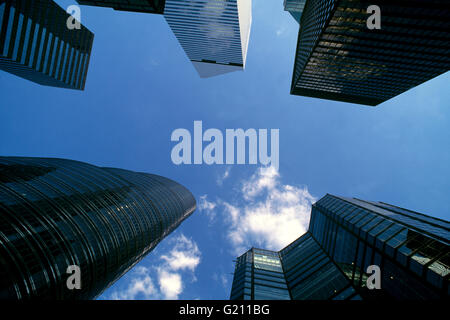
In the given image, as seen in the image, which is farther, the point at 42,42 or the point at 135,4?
the point at 42,42

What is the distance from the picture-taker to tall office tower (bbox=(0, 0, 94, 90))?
44.8 meters

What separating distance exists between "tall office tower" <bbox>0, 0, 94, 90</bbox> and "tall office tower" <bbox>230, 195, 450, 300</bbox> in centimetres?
7474

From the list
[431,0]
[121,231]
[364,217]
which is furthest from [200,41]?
[364,217]

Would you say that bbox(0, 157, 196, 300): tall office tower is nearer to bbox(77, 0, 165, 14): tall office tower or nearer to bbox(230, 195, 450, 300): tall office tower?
→ bbox(230, 195, 450, 300): tall office tower

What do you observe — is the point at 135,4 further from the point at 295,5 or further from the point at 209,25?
the point at 295,5

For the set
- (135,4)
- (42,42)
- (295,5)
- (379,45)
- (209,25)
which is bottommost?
(135,4)

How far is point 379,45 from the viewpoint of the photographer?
45.9 m

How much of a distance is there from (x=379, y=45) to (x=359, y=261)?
50900 millimetres

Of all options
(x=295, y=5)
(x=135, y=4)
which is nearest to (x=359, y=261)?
(x=135, y=4)

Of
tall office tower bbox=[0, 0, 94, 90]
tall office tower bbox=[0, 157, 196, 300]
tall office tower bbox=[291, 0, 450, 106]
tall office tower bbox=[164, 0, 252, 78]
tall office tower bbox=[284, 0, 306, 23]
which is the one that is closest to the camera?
tall office tower bbox=[0, 157, 196, 300]

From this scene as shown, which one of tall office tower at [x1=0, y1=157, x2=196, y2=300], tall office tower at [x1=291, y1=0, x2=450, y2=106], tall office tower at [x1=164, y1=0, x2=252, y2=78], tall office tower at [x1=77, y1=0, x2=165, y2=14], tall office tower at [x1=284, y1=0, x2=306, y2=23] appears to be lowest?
tall office tower at [x1=0, y1=157, x2=196, y2=300]

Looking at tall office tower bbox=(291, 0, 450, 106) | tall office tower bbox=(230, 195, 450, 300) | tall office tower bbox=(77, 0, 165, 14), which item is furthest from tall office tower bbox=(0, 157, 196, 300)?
tall office tower bbox=(291, 0, 450, 106)

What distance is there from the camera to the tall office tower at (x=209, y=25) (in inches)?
2320

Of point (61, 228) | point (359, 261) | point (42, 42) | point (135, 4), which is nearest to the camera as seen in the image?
point (359, 261)
